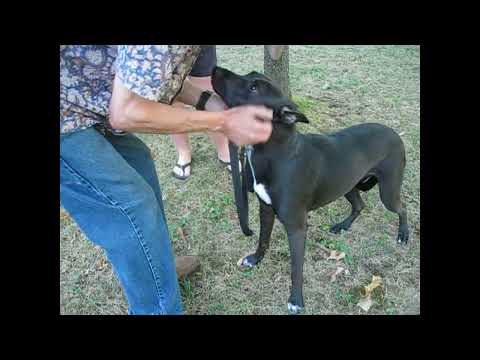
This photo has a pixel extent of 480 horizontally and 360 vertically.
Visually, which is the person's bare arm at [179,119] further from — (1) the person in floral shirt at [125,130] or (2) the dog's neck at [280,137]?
(2) the dog's neck at [280,137]

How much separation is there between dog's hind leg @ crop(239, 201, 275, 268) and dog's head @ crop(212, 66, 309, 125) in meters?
0.79

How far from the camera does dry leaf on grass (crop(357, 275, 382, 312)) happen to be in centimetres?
297

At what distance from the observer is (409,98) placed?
5457 millimetres

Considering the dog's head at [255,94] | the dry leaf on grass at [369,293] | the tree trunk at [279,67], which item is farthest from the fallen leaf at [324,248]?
the tree trunk at [279,67]

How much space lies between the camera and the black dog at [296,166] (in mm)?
2479

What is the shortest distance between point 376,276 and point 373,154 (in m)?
0.94

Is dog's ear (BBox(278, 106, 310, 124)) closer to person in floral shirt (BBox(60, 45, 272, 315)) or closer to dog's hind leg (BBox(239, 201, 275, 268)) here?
person in floral shirt (BBox(60, 45, 272, 315))

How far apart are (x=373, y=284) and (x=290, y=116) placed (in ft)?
4.89

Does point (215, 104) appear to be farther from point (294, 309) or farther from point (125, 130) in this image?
point (294, 309)

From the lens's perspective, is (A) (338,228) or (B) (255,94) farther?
(A) (338,228)

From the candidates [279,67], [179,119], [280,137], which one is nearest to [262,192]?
[280,137]

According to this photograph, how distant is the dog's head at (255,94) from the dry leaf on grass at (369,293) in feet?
4.70

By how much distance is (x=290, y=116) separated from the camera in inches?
96.2

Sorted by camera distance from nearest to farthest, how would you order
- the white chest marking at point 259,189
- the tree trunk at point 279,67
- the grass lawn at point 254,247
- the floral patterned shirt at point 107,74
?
the floral patterned shirt at point 107,74, the white chest marking at point 259,189, the grass lawn at point 254,247, the tree trunk at point 279,67
